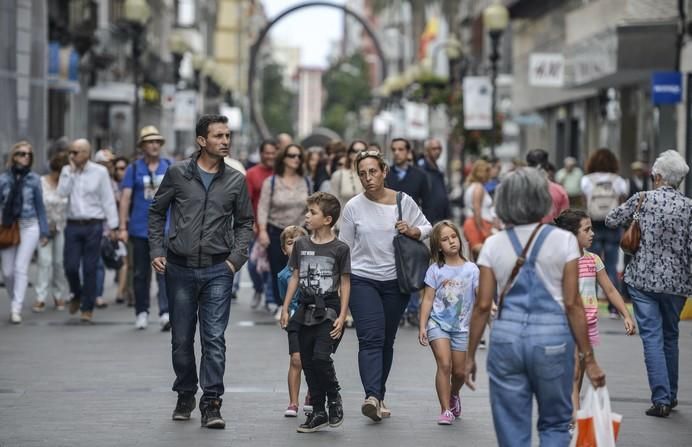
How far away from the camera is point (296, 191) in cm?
1603

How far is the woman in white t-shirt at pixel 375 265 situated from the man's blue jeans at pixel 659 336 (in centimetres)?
156

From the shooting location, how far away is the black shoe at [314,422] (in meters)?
9.44

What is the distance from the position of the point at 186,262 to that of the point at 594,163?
8.85m

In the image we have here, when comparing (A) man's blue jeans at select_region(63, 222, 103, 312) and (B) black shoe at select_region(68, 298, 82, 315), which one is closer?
(A) man's blue jeans at select_region(63, 222, 103, 312)

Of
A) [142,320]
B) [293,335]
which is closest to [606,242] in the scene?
[142,320]

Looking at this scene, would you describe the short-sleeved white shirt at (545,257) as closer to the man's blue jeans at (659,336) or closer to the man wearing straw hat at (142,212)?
the man's blue jeans at (659,336)

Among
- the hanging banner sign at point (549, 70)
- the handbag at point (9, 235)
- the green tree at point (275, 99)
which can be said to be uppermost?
the green tree at point (275, 99)

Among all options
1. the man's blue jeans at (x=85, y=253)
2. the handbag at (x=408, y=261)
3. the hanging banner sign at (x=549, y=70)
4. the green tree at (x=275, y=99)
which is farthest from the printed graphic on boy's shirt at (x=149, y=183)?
the green tree at (x=275, y=99)

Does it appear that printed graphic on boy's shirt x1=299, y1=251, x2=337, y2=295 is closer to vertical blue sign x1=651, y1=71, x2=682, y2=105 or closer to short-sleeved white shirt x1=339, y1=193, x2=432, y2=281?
short-sleeved white shirt x1=339, y1=193, x2=432, y2=281

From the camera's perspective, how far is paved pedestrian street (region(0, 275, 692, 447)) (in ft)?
30.4

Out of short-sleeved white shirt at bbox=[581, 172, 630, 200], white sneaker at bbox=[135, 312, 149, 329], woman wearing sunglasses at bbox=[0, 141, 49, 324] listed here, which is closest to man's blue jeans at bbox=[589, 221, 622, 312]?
short-sleeved white shirt at bbox=[581, 172, 630, 200]

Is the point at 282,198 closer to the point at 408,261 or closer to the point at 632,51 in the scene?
the point at 408,261

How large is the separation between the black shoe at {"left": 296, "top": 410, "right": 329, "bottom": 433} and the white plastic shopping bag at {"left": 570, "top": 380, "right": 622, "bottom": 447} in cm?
275

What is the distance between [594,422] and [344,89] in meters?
132
